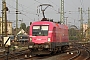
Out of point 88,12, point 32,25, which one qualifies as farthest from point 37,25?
point 88,12

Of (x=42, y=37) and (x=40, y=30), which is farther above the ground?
(x=40, y=30)

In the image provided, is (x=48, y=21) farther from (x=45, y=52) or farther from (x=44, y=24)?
(x=45, y=52)

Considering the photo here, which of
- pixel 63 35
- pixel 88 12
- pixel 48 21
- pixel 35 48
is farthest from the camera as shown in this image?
pixel 88 12

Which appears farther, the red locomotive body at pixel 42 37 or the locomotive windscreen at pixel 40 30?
the locomotive windscreen at pixel 40 30

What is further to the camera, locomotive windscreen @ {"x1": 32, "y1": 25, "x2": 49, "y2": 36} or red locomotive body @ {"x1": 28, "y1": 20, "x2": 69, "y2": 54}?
locomotive windscreen @ {"x1": 32, "y1": 25, "x2": 49, "y2": 36}

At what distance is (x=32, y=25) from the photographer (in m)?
24.3

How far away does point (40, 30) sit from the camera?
24.2 metres

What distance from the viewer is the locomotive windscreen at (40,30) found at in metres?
24.0

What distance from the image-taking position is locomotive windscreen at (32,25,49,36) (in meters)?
24.0

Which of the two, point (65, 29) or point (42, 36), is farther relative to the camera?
point (65, 29)

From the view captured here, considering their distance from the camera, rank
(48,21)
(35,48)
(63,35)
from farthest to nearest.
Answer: (63,35)
(48,21)
(35,48)

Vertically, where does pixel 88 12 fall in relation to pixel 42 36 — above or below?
above

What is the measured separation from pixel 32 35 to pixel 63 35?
6.29 metres

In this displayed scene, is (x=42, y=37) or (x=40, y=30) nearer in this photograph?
(x=42, y=37)
